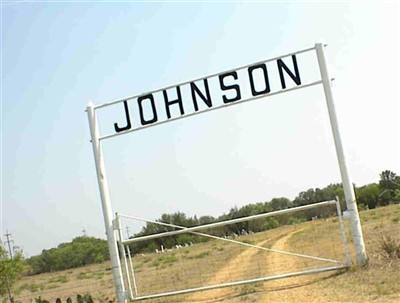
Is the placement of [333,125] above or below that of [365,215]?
above

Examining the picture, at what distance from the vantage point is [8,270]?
20438mm

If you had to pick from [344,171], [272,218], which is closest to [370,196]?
[272,218]

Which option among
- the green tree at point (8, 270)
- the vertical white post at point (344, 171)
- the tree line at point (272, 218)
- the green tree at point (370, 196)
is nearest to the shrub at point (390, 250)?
the vertical white post at point (344, 171)

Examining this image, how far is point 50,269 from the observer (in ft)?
183

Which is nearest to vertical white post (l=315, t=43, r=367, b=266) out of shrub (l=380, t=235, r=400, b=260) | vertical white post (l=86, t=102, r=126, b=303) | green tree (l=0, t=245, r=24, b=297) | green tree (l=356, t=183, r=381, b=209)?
shrub (l=380, t=235, r=400, b=260)

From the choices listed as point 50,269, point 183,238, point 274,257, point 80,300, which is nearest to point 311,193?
point 183,238

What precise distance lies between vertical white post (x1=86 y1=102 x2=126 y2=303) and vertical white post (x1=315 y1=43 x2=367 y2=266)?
4469 millimetres

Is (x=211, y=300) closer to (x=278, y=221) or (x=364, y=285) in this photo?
(x=364, y=285)

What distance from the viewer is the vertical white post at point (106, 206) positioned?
11.7 metres

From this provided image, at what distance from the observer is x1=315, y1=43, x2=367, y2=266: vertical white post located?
10.8 metres

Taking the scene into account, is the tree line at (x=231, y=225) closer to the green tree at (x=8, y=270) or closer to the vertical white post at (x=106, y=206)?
the green tree at (x=8, y=270)

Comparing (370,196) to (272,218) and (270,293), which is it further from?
(270,293)

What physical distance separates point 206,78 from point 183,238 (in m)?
15.8

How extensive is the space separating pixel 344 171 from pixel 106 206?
4592mm
